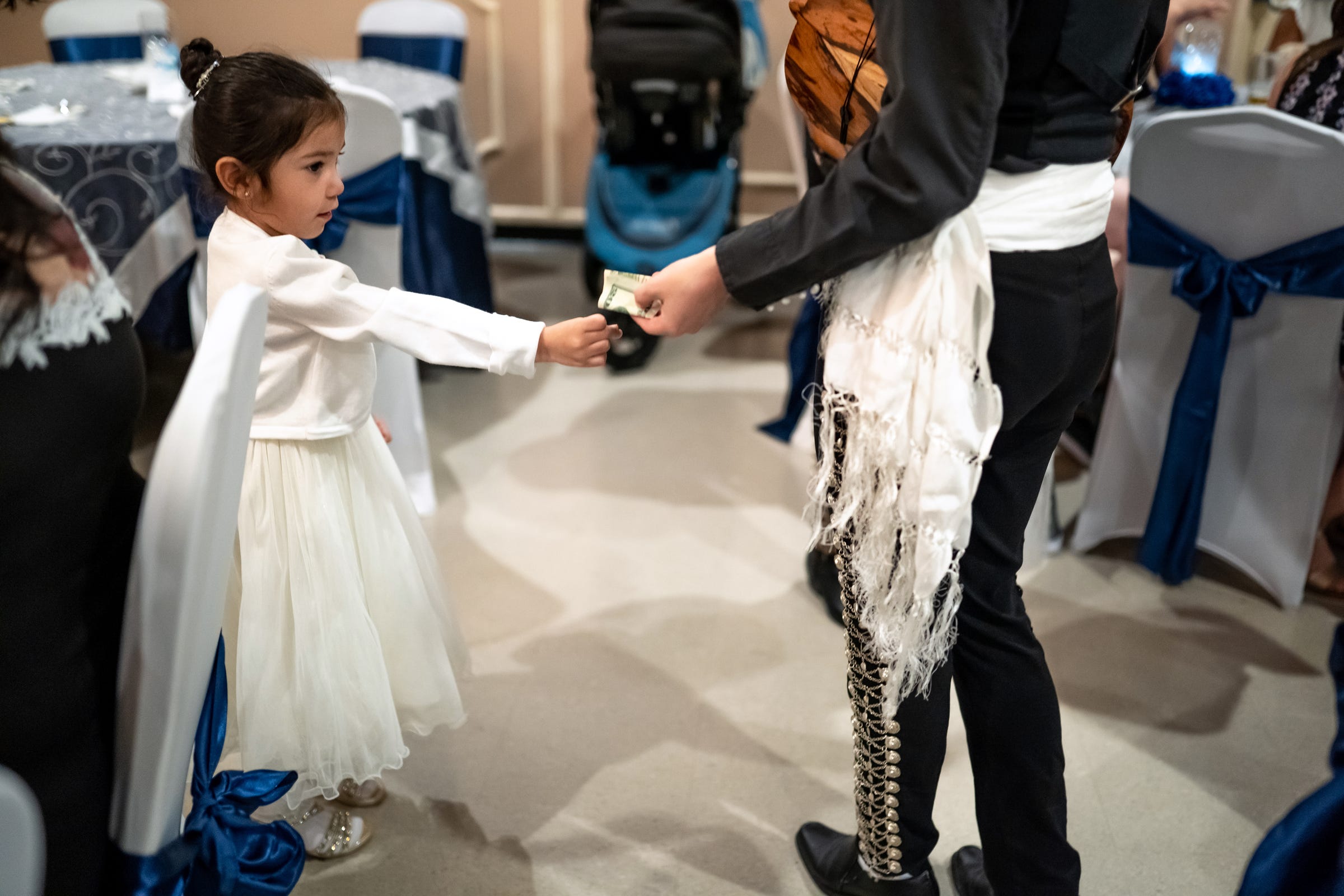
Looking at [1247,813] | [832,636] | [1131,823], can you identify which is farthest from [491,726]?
[1247,813]

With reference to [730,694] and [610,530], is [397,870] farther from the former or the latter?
[610,530]

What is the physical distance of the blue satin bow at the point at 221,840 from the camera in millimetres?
934

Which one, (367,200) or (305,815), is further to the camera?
(367,200)

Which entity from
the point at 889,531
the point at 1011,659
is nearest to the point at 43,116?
the point at 889,531

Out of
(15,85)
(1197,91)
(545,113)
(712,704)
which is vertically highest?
(1197,91)

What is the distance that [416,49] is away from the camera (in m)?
3.62

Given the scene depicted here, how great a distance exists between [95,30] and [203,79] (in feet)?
8.97

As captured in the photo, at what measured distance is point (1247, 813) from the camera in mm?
1637

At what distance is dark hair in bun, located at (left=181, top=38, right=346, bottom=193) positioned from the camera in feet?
3.91

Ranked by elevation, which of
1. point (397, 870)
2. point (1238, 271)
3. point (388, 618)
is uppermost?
point (1238, 271)

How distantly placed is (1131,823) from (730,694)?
647mm

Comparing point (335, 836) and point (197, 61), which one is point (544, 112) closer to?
point (197, 61)

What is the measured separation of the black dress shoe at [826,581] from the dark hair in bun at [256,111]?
1.23m

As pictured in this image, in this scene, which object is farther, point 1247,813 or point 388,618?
point 1247,813
